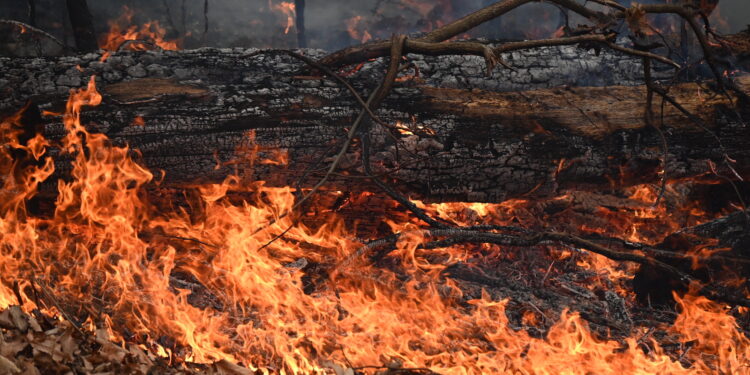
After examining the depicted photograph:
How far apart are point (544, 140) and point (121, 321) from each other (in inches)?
129

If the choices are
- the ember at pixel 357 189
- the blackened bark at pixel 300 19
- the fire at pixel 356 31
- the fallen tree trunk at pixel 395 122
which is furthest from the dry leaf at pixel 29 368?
the fire at pixel 356 31

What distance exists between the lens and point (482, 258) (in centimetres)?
421

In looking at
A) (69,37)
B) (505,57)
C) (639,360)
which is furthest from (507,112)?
(69,37)

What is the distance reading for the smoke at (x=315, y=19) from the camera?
37.2 ft

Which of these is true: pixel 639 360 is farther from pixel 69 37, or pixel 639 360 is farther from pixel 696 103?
pixel 69 37

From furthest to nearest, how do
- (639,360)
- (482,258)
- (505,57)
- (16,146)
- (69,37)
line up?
(69,37)
(482,258)
(505,57)
(16,146)
(639,360)

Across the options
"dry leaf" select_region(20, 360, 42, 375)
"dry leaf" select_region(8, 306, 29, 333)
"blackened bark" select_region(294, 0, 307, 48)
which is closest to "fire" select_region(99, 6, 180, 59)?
"blackened bark" select_region(294, 0, 307, 48)

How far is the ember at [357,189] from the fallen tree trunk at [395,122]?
2cm

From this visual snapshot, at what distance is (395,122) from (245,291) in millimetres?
1706

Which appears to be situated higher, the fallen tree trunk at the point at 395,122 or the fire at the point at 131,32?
the fire at the point at 131,32

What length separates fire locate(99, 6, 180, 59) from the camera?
10727mm

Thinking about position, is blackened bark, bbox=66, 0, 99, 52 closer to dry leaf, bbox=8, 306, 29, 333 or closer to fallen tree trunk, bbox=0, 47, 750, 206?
fallen tree trunk, bbox=0, 47, 750, 206

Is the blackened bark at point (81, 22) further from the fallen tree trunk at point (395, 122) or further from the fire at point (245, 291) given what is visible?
the fire at point (245, 291)

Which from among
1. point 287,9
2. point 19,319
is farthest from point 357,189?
point 287,9
